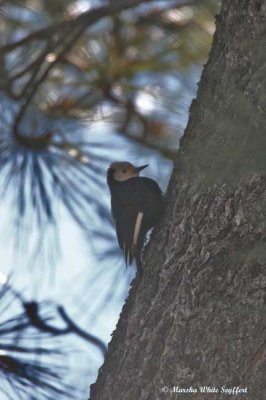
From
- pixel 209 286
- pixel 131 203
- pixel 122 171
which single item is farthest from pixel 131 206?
pixel 209 286

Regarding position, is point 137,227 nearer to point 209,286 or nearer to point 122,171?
point 122,171

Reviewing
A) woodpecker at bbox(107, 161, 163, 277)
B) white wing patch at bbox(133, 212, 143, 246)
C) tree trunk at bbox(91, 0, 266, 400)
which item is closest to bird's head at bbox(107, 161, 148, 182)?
woodpecker at bbox(107, 161, 163, 277)

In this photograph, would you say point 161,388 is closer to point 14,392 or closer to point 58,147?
point 14,392

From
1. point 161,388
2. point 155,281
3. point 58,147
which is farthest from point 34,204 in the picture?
point 161,388

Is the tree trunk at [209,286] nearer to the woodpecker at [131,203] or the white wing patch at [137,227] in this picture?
the woodpecker at [131,203]

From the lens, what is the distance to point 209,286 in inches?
64.7

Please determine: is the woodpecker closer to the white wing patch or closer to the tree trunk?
the white wing patch

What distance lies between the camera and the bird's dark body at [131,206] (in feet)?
7.89

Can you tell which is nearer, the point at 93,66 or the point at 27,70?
the point at 27,70

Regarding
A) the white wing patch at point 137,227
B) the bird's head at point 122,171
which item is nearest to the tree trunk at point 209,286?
the white wing patch at point 137,227

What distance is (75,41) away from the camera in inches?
103

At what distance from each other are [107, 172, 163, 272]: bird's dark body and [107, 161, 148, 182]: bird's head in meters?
0.02

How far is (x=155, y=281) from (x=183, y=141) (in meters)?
0.41

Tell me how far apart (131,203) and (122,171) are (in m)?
0.24
